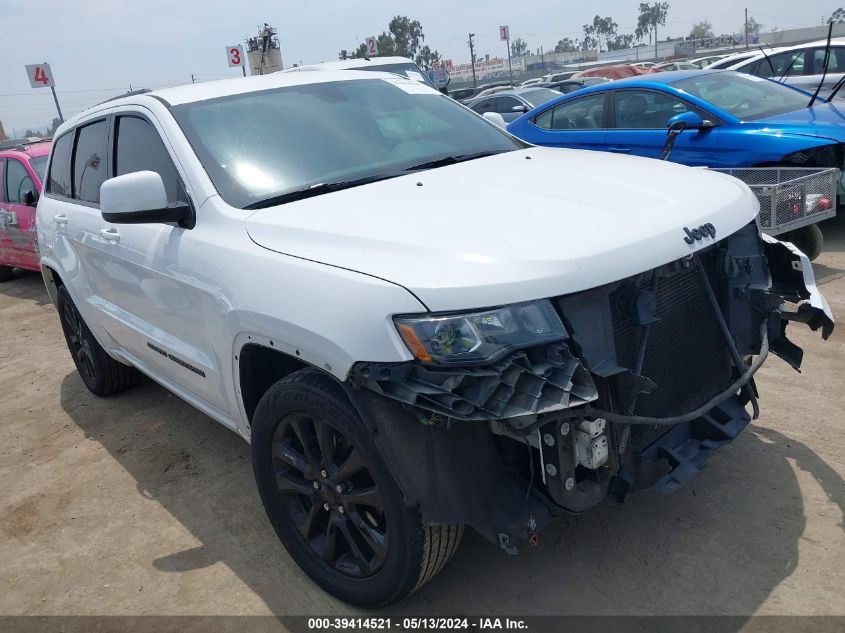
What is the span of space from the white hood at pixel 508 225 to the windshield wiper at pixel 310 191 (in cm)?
6

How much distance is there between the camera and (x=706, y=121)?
6406 millimetres

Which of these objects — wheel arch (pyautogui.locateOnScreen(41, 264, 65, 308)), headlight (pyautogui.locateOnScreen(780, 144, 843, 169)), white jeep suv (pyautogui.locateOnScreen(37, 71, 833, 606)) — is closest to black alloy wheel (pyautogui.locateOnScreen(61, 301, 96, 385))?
wheel arch (pyautogui.locateOnScreen(41, 264, 65, 308))

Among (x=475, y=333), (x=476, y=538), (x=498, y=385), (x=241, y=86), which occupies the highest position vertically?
(x=241, y=86)

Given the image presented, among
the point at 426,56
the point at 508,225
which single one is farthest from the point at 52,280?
the point at 426,56

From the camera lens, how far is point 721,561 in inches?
105

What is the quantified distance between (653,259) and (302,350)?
1128mm

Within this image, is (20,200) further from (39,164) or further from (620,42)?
(620,42)

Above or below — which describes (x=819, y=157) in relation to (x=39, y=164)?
below

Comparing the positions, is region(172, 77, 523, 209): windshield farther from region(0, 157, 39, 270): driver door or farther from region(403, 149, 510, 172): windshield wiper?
region(0, 157, 39, 270): driver door

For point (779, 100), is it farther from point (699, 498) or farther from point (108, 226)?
point (108, 226)

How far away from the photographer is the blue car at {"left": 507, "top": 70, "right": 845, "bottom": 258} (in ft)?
19.8

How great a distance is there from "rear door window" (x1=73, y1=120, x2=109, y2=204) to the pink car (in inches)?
168

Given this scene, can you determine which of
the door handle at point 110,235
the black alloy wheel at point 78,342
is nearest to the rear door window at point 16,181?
the black alloy wheel at point 78,342

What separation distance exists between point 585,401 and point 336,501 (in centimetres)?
100
